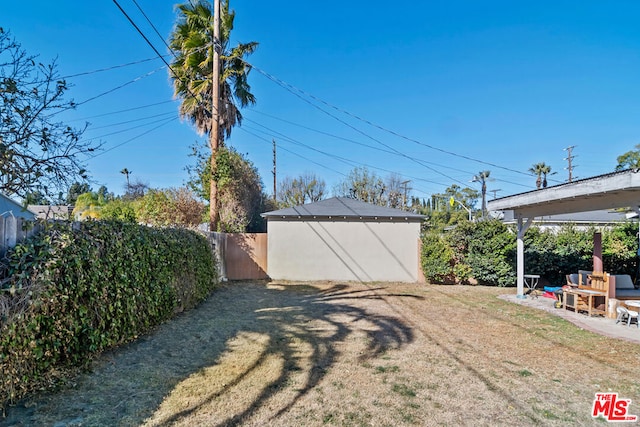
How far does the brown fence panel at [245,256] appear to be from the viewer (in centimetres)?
1249

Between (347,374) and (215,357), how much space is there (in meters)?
1.77

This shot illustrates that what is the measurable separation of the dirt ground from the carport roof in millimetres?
2567

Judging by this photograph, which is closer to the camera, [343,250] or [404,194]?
[343,250]

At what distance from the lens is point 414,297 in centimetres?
966

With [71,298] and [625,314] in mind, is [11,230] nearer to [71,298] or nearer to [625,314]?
[71,298]

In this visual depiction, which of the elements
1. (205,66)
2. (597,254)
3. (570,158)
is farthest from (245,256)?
(570,158)

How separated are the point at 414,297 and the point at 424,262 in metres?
3.06

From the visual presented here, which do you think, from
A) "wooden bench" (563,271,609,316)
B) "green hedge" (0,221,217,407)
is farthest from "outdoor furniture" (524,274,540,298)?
"green hedge" (0,221,217,407)

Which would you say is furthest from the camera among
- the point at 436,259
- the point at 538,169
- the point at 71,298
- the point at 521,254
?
the point at 538,169

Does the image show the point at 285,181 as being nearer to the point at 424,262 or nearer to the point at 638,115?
the point at 424,262

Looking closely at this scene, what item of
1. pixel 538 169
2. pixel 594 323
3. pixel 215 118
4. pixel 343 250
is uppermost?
pixel 538 169

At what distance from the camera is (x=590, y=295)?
7.44 metres

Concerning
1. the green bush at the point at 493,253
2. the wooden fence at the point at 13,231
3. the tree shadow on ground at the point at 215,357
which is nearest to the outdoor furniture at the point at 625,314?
the tree shadow on ground at the point at 215,357

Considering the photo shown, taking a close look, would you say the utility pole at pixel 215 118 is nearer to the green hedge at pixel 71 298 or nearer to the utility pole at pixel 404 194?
the green hedge at pixel 71 298
